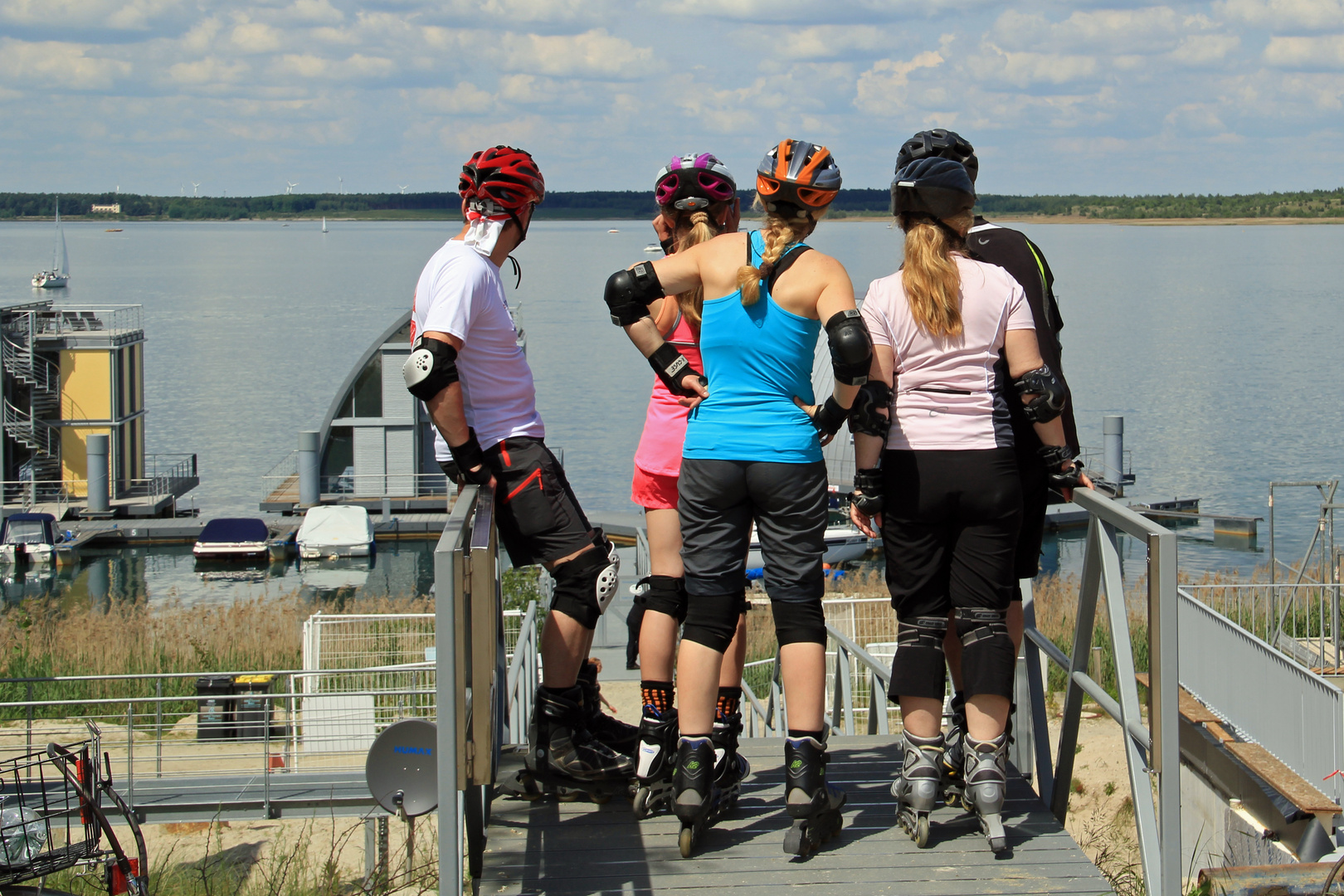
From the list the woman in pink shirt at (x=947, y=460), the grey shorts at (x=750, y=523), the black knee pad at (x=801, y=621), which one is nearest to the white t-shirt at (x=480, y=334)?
the grey shorts at (x=750, y=523)

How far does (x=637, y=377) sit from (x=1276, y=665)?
233 feet

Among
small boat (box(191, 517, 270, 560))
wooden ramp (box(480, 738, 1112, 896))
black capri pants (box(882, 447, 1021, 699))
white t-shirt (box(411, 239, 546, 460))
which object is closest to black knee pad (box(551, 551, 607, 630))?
white t-shirt (box(411, 239, 546, 460))

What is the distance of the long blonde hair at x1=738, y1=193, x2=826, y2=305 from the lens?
414 cm

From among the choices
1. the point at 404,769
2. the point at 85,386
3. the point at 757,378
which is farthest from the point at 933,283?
the point at 85,386

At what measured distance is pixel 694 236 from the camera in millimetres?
4684

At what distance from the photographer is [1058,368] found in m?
4.73

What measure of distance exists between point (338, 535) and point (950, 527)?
40.4 m

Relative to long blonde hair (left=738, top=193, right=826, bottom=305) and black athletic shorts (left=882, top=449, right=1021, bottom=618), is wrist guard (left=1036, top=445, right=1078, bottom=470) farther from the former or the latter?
long blonde hair (left=738, top=193, right=826, bottom=305)

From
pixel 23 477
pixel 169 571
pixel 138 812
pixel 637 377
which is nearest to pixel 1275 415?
pixel 637 377

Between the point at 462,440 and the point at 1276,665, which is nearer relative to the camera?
the point at 462,440

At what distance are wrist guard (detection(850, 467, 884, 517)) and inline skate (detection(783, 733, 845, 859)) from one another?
0.81 m

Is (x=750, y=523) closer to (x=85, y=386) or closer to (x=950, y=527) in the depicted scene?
(x=950, y=527)

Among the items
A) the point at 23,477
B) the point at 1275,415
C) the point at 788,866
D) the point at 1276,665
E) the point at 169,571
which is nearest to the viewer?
the point at 788,866

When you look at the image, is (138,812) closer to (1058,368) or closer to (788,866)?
(788,866)
